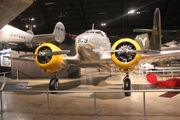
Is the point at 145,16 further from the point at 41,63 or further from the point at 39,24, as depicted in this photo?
the point at 41,63

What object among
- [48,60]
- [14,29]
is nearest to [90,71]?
[14,29]

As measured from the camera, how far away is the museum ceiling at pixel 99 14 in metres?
18.1

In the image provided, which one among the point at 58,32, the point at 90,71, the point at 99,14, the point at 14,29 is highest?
the point at 99,14

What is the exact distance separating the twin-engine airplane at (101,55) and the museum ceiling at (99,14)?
11.5 metres

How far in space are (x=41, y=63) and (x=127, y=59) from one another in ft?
11.3

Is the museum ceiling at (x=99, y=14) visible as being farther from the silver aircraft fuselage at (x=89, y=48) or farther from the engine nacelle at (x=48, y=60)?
the engine nacelle at (x=48, y=60)

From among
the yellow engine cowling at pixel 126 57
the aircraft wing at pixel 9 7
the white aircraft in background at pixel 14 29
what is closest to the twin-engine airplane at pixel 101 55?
the yellow engine cowling at pixel 126 57

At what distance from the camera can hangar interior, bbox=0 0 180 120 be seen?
4.61 metres

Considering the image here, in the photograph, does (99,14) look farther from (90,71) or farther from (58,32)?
(58,32)

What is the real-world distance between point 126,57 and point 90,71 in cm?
1442

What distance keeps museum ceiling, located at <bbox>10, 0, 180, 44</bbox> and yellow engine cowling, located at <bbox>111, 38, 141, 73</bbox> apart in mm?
12515

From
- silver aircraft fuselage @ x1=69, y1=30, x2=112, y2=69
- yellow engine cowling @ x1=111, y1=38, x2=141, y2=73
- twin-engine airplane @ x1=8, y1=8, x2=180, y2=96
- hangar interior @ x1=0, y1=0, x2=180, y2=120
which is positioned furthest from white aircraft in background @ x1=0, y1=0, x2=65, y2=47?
yellow engine cowling @ x1=111, y1=38, x2=141, y2=73

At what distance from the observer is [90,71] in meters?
20.5

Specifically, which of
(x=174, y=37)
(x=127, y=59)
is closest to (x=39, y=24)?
(x=174, y=37)
